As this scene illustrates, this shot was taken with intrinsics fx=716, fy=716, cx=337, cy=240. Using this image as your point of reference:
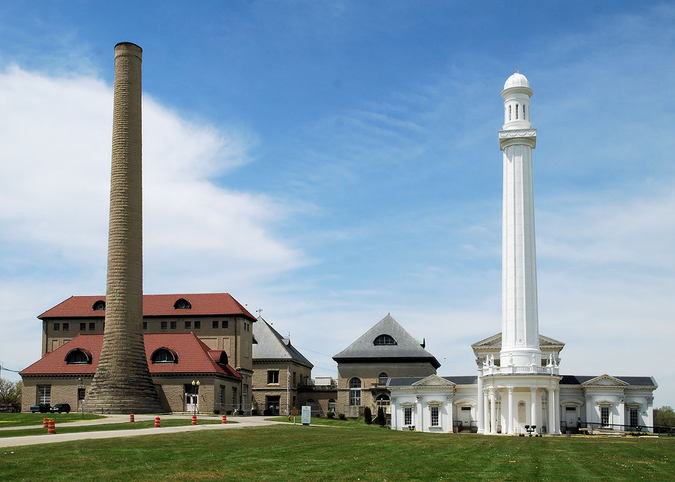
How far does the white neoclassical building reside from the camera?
190 ft

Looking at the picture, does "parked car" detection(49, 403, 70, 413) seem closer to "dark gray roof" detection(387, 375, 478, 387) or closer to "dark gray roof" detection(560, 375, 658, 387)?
"dark gray roof" detection(387, 375, 478, 387)

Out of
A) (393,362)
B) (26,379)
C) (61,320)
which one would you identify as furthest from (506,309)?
(61,320)

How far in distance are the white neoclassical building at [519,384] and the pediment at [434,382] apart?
0.09 meters

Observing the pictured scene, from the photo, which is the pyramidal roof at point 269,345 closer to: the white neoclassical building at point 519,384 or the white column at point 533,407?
the white neoclassical building at point 519,384

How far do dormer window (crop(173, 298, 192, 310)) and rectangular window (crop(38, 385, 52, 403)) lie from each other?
17.9 meters

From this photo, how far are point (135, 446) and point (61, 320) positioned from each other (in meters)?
65.0

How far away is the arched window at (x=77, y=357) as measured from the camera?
72.7m

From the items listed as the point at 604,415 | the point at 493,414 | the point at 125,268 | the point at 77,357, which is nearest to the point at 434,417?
the point at 493,414

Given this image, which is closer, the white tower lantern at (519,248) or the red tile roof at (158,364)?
the white tower lantern at (519,248)

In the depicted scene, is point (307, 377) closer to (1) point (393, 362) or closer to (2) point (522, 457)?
(1) point (393, 362)

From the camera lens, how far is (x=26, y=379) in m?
72.0

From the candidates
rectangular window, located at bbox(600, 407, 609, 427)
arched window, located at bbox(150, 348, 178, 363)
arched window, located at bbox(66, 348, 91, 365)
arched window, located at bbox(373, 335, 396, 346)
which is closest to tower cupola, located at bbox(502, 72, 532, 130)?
rectangular window, located at bbox(600, 407, 609, 427)

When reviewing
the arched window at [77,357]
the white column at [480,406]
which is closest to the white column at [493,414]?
the white column at [480,406]

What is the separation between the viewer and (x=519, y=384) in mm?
57688
